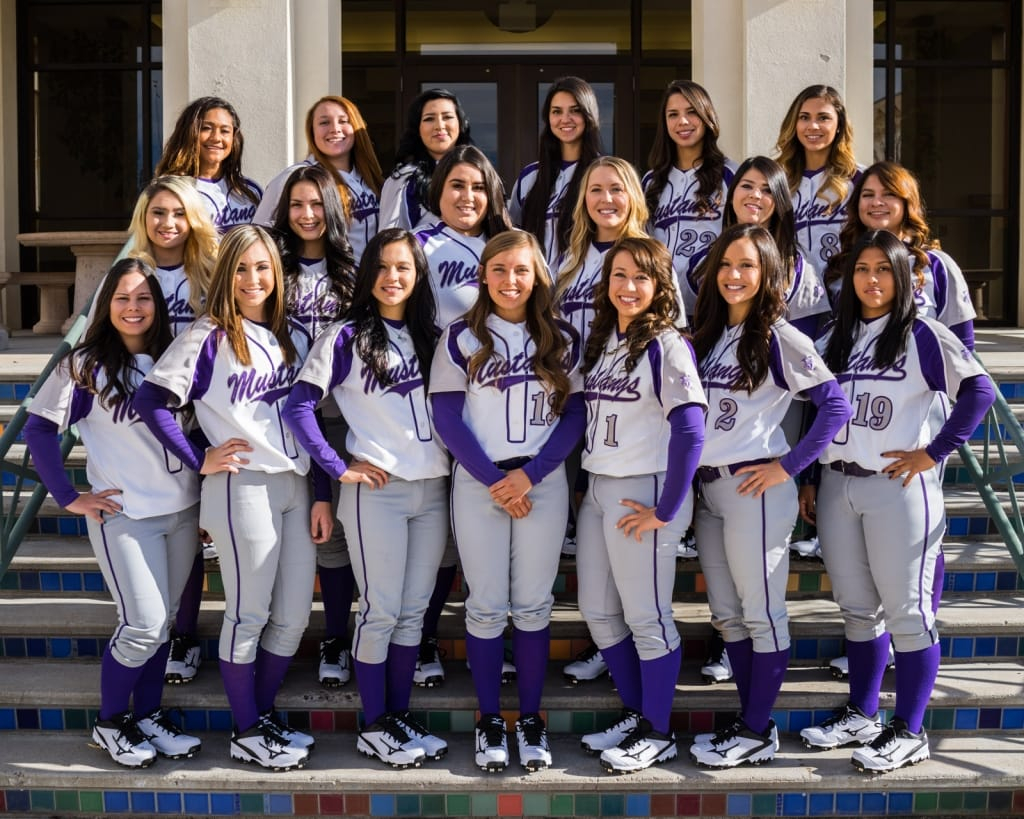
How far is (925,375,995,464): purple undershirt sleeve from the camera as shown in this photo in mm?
3338

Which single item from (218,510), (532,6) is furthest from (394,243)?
(532,6)

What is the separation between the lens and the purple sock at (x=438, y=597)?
3789mm


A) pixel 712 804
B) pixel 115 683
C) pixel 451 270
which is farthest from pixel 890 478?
pixel 115 683

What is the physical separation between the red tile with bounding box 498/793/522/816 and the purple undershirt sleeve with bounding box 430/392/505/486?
958mm

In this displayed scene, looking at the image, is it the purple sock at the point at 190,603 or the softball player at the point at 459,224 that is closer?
the softball player at the point at 459,224

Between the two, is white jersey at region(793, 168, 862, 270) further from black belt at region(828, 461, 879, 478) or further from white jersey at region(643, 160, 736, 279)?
black belt at region(828, 461, 879, 478)

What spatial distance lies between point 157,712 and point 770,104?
4.54m

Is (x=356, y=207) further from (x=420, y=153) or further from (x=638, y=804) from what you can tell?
(x=638, y=804)

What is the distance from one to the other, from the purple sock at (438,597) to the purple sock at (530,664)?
45cm

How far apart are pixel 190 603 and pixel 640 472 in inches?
66.9

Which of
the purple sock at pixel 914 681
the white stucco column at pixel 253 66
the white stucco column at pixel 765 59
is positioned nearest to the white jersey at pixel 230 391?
the purple sock at pixel 914 681

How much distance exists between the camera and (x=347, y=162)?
13.9ft

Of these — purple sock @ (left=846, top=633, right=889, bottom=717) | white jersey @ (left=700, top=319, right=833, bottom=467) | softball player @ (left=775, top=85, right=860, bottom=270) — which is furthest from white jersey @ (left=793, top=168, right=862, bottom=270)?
purple sock @ (left=846, top=633, right=889, bottom=717)

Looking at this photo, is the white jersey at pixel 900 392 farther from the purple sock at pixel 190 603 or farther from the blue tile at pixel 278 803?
the purple sock at pixel 190 603
